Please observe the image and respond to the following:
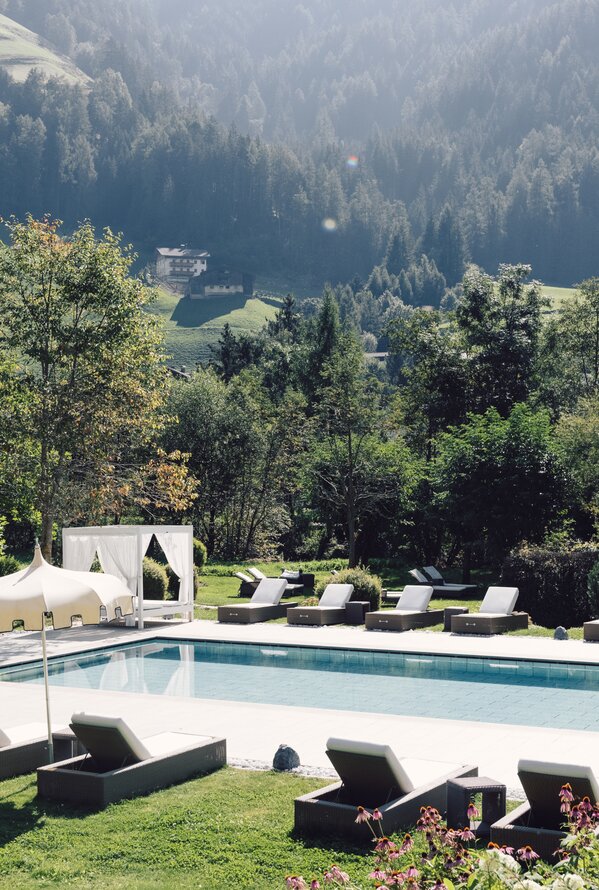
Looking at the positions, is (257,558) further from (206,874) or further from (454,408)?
(206,874)

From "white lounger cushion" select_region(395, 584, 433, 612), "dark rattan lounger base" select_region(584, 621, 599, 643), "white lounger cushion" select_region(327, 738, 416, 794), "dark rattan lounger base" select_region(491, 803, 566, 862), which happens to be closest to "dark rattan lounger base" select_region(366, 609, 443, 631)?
"white lounger cushion" select_region(395, 584, 433, 612)

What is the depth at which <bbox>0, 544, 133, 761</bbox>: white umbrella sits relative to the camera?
805 centimetres

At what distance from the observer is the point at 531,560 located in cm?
2075

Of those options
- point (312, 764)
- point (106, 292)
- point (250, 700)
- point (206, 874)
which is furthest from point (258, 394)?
point (206, 874)

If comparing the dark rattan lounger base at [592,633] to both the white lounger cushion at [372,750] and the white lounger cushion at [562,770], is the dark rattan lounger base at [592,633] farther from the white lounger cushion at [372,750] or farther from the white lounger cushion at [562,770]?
the white lounger cushion at [562,770]

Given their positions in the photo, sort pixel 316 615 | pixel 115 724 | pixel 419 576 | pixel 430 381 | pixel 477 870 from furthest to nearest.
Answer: pixel 430 381, pixel 419 576, pixel 316 615, pixel 115 724, pixel 477 870

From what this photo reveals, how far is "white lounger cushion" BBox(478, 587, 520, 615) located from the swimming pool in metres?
3.14

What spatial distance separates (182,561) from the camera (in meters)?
20.3

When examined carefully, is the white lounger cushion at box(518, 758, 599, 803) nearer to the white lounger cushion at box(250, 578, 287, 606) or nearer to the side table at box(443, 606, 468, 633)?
the side table at box(443, 606, 468, 633)

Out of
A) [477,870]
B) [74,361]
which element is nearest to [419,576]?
[74,361]

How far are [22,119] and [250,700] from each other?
600 feet

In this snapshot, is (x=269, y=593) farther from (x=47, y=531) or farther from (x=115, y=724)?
(x=115, y=724)

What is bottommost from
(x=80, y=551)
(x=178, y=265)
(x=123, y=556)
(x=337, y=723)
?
(x=337, y=723)

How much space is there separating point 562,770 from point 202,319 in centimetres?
12557
